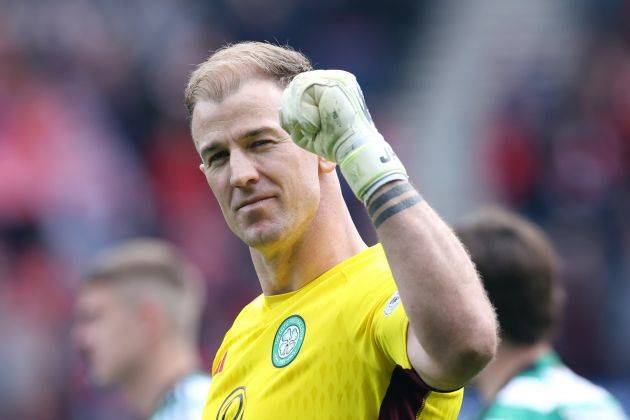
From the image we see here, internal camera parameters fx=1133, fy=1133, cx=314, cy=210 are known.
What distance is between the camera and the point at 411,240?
2174mm

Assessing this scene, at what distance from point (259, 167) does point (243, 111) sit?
147 millimetres

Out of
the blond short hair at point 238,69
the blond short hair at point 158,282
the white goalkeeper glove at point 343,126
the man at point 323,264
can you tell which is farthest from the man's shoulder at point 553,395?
the blond short hair at point 158,282

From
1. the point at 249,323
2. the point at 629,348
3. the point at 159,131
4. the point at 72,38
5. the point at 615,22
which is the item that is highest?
the point at 72,38

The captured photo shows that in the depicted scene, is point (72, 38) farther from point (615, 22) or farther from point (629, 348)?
point (629, 348)

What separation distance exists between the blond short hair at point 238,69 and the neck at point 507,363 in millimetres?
1807

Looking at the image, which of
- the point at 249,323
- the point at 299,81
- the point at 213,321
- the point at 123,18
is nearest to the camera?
the point at 299,81

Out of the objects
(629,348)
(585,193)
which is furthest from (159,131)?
(629,348)

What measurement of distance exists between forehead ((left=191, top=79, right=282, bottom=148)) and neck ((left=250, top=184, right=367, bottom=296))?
0.92 feet

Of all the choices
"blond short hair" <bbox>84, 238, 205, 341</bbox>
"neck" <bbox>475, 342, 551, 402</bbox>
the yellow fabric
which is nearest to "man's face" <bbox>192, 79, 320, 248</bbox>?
the yellow fabric

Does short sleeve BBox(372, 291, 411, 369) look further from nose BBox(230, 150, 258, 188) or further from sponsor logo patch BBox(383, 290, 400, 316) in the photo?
nose BBox(230, 150, 258, 188)

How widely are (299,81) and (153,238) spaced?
24.9 feet

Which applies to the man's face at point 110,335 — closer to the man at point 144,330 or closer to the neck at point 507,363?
the man at point 144,330

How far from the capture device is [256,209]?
9.04 feet

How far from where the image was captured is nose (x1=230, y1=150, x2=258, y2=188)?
2723 millimetres
